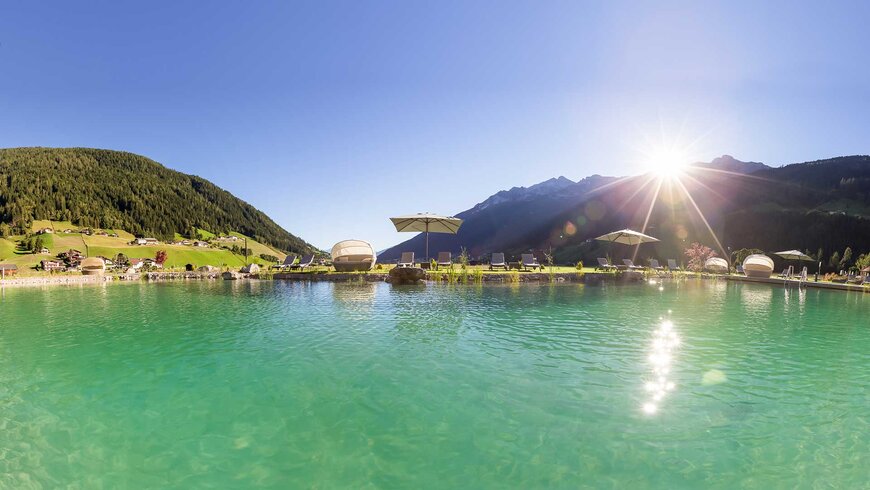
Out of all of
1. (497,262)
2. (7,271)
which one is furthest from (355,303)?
(7,271)

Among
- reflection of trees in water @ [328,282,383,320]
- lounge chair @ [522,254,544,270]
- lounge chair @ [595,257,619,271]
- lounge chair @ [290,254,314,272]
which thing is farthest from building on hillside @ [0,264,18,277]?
lounge chair @ [595,257,619,271]

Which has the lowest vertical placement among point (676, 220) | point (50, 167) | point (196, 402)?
point (196, 402)

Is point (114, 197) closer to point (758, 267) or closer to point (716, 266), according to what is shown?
point (716, 266)

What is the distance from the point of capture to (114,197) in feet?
442

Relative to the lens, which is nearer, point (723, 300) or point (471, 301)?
point (471, 301)

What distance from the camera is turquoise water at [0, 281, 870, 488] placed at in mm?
3742

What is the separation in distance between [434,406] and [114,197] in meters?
176

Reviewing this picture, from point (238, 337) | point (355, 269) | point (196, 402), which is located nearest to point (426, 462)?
point (196, 402)

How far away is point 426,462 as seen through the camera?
3861mm

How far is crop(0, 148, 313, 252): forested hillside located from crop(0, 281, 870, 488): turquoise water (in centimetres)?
11917

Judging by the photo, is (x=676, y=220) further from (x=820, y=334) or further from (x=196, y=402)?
(x=196, y=402)

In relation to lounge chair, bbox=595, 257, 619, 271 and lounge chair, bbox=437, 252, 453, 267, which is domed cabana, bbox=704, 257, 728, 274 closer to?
lounge chair, bbox=595, 257, 619, 271

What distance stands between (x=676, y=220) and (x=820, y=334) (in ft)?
360

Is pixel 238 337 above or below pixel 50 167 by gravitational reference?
below
